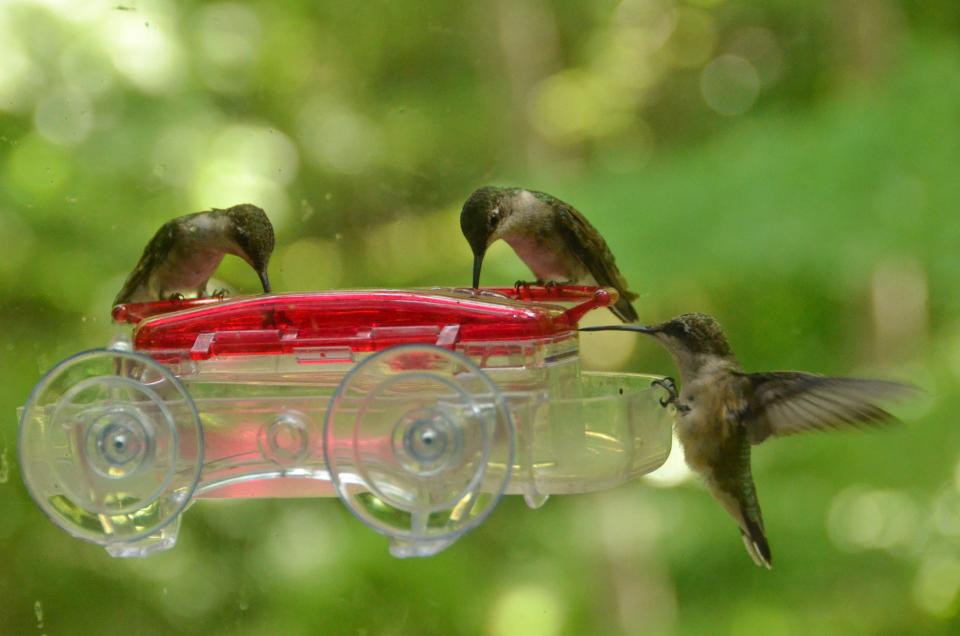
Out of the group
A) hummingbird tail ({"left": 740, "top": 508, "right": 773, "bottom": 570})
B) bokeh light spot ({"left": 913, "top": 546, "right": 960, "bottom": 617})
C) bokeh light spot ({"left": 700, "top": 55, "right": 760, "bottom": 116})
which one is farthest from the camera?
bokeh light spot ({"left": 700, "top": 55, "right": 760, "bottom": 116})

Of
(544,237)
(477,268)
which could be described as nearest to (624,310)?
(544,237)

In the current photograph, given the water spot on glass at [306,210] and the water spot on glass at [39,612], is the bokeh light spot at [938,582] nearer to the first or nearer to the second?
the water spot on glass at [306,210]

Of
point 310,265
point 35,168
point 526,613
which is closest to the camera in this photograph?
point 35,168

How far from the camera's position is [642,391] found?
207 cm

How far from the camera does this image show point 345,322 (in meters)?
2.03

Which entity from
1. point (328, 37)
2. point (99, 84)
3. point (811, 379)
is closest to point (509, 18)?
point (328, 37)

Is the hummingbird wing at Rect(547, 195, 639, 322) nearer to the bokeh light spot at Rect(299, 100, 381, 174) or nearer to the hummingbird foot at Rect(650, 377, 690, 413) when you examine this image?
the hummingbird foot at Rect(650, 377, 690, 413)

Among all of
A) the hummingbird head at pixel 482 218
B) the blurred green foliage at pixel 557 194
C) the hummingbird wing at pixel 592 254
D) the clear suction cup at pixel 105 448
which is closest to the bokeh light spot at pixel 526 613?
the blurred green foliage at pixel 557 194

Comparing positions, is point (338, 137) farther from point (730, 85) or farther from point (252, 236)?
point (730, 85)

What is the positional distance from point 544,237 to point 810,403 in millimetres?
916

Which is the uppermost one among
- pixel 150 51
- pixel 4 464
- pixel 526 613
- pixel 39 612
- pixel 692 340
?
pixel 150 51

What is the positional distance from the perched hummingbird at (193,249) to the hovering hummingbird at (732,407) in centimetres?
98

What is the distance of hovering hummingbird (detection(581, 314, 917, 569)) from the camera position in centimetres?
242

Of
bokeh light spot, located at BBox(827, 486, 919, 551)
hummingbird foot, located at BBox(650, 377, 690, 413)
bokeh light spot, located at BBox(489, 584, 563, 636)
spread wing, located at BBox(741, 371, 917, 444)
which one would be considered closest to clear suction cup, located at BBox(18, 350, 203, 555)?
hummingbird foot, located at BBox(650, 377, 690, 413)
